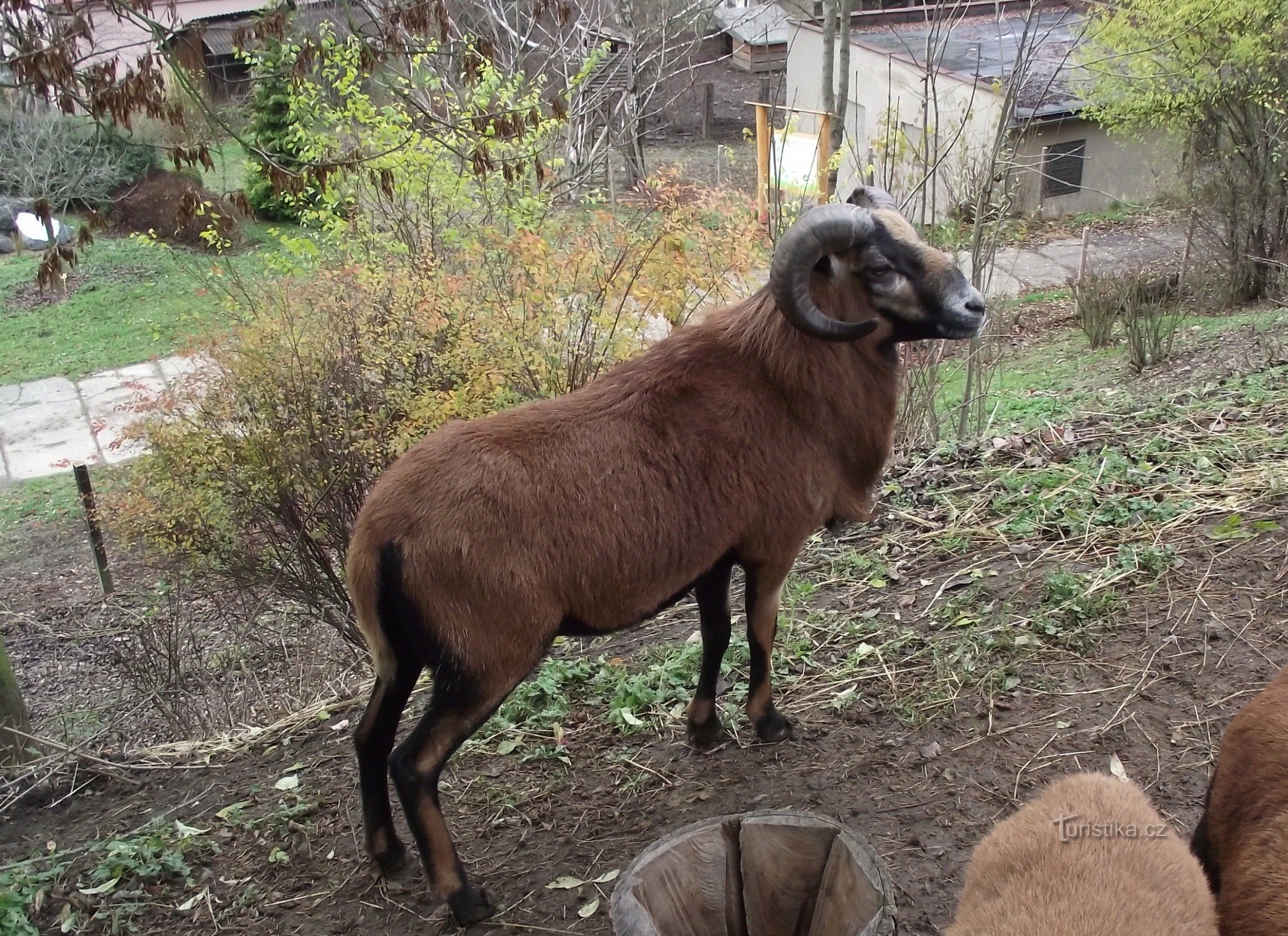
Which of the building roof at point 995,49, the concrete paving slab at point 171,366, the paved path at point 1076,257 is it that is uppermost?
the building roof at point 995,49

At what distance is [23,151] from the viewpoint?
1980 centimetres

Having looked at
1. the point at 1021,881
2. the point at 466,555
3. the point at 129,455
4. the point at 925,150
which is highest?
the point at 925,150

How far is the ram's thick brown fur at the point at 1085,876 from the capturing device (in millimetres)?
2355

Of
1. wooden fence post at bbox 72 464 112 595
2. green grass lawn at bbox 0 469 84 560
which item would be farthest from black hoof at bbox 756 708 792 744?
green grass lawn at bbox 0 469 84 560

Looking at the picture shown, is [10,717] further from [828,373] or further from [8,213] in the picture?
[8,213]

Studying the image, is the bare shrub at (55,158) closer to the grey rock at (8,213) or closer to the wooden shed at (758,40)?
the grey rock at (8,213)

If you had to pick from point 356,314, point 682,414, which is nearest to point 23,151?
point 356,314

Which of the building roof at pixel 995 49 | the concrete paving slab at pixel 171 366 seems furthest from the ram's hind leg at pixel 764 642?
the building roof at pixel 995 49

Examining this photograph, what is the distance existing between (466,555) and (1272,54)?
1684 cm

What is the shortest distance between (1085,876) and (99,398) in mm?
17185

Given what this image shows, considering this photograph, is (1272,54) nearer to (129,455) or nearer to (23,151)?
(129,455)

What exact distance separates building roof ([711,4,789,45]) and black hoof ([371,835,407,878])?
23010 mm

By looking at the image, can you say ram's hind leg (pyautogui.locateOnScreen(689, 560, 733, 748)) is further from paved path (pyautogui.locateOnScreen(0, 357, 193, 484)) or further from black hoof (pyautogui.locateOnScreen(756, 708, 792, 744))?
paved path (pyautogui.locateOnScreen(0, 357, 193, 484))

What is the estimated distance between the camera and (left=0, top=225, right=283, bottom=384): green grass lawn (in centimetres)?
1791
